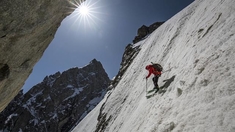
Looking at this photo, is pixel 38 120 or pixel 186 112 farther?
pixel 38 120

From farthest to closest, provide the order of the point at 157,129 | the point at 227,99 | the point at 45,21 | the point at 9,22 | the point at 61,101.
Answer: the point at 61,101 < the point at 45,21 < the point at 9,22 < the point at 157,129 < the point at 227,99

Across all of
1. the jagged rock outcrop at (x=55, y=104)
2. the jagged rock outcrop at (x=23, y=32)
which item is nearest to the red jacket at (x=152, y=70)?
the jagged rock outcrop at (x=23, y=32)

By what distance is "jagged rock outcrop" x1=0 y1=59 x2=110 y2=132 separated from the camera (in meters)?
141

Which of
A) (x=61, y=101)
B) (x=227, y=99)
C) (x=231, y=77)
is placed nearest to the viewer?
(x=227, y=99)

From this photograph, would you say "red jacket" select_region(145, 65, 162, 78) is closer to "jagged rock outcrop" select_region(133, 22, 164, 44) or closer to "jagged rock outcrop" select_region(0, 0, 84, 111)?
"jagged rock outcrop" select_region(0, 0, 84, 111)

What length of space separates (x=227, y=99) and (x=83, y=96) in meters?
172

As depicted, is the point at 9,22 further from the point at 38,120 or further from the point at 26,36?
the point at 38,120

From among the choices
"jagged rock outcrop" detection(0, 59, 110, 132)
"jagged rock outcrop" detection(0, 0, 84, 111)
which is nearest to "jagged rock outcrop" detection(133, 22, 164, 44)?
"jagged rock outcrop" detection(0, 0, 84, 111)

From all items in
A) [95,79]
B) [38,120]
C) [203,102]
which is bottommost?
[203,102]

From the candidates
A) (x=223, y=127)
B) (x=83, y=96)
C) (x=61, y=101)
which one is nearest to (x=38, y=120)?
(x=61, y=101)

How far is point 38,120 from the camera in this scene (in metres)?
146

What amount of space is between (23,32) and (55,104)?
514 ft

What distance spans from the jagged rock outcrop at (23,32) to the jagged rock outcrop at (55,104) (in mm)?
133907

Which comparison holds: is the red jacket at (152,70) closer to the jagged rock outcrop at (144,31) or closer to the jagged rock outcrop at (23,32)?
the jagged rock outcrop at (23,32)
